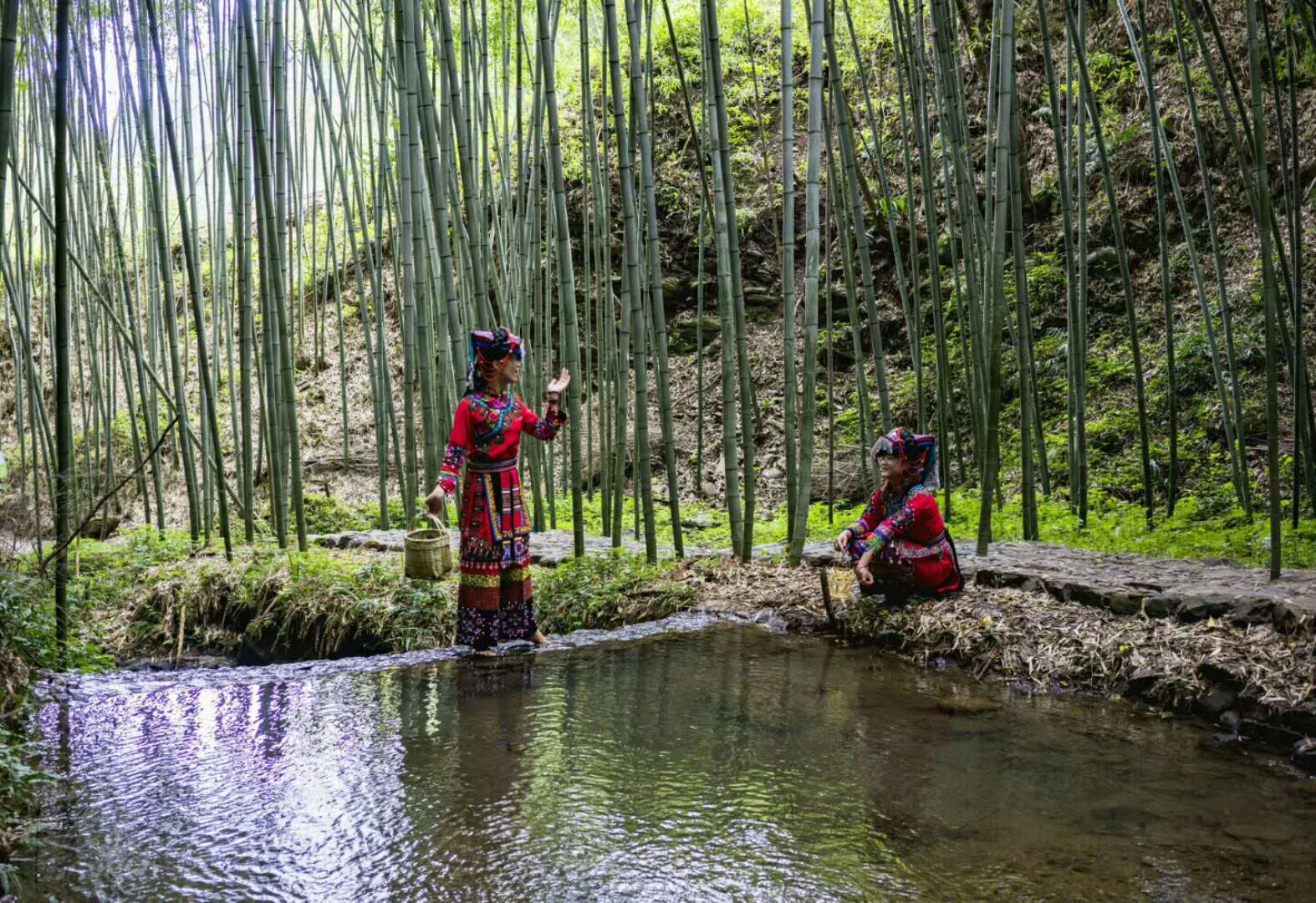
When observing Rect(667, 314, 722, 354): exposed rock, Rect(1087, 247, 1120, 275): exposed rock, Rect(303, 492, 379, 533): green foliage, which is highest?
Rect(1087, 247, 1120, 275): exposed rock

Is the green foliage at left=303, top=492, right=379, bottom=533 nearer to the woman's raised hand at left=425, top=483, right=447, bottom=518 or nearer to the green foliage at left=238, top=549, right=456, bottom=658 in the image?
the green foliage at left=238, top=549, right=456, bottom=658

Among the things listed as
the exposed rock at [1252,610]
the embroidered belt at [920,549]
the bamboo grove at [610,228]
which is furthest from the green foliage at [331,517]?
the exposed rock at [1252,610]

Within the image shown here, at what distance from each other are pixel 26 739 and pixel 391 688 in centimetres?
93

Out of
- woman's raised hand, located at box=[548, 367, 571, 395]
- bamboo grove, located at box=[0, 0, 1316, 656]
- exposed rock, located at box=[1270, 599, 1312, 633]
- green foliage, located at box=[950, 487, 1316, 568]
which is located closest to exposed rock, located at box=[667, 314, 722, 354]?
bamboo grove, located at box=[0, 0, 1316, 656]

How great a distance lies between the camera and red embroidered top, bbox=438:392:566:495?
3246 mm

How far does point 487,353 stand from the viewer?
3.24 metres

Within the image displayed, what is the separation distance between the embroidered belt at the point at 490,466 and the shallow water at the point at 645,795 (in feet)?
2.52

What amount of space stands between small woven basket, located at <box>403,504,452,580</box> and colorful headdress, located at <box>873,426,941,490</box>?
74.8 inches

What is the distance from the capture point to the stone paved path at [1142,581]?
266 centimetres

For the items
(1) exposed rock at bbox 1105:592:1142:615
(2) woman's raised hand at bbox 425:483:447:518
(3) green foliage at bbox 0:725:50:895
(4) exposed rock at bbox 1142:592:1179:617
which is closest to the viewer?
(3) green foliage at bbox 0:725:50:895

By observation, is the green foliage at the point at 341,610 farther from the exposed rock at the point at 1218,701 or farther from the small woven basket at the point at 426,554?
the exposed rock at the point at 1218,701

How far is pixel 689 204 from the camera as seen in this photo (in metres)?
10.4

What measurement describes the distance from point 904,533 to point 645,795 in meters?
1.72

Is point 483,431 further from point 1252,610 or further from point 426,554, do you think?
point 1252,610
